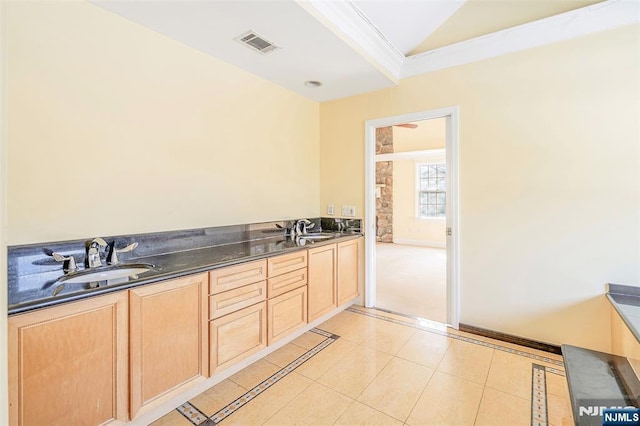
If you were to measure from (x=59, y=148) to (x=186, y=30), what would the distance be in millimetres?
1122

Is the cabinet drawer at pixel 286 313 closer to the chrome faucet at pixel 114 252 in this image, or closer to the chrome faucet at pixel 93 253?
the chrome faucet at pixel 114 252

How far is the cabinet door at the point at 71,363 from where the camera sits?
1146 millimetres

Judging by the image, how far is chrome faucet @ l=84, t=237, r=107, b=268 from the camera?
1719 millimetres

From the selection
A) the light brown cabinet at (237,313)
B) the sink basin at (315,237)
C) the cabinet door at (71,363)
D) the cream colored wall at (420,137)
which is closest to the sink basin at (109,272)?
the cabinet door at (71,363)

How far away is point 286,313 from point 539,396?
178cm

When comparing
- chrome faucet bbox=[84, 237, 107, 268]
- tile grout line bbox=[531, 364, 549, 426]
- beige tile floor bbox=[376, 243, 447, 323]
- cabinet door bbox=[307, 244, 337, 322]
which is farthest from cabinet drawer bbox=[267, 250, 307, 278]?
tile grout line bbox=[531, 364, 549, 426]

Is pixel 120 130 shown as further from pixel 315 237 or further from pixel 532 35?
pixel 532 35

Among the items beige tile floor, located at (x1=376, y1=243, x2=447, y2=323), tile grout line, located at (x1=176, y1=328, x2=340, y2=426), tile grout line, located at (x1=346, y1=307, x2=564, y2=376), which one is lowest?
tile grout line, located at (x1=176, y1=328, x2=340, y2=426)

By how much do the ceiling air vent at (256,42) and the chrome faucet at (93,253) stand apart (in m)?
1.65

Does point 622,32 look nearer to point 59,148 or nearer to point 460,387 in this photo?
point 460,387

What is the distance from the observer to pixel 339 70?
266cm

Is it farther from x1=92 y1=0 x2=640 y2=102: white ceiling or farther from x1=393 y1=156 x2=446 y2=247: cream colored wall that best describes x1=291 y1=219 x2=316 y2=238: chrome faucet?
x1=393 y1=156 x2=446 y2=247: cream colored wall

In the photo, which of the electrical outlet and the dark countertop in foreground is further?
the electrical outlet

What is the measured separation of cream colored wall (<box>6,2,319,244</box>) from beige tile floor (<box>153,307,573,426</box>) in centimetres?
126
